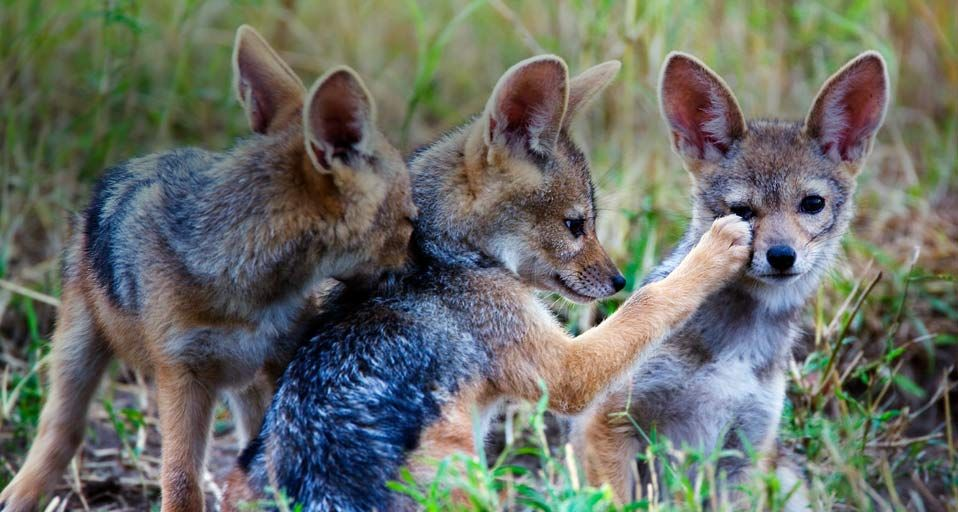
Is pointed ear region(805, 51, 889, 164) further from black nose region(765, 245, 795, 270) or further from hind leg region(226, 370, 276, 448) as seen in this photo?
hind leg region(226, 370, 276, 448)

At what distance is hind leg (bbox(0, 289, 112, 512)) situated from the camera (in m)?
5.12

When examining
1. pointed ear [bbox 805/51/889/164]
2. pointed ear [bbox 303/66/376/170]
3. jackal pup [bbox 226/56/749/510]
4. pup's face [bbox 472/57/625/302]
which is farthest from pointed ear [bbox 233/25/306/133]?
pointed ear [bbox 805/51/889/164]

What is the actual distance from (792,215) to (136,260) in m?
2.57

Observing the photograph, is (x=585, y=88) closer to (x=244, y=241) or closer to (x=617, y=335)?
(x=617, y=335)

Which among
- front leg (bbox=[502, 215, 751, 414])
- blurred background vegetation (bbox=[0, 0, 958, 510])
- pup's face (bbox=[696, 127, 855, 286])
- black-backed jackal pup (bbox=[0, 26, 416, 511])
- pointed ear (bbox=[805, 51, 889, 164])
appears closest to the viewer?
black-backed jackal pup (bbox=[0, 26, 416, 511])

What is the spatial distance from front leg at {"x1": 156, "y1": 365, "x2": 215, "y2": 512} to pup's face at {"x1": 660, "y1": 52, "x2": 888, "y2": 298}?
2.22 m

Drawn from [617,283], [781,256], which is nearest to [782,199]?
[781,256]

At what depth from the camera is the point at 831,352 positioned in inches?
223

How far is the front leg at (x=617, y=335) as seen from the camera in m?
4.58

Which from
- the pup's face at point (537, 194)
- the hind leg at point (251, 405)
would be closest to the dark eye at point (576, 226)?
the pup's face at point (537, 194)

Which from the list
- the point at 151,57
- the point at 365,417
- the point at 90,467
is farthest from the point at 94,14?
the point at 365,417

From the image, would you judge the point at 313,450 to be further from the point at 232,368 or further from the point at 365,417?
the point at 232,368

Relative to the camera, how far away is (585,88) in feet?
16.8

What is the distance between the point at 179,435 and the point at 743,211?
2.40 metres
